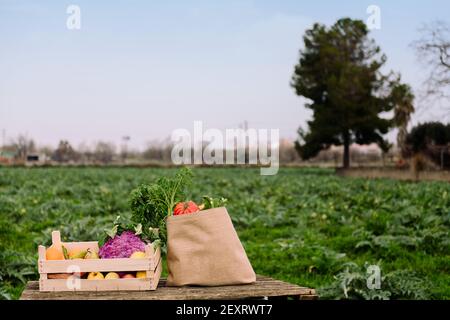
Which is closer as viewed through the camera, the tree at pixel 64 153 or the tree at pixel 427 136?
the tree at pixel 427 136

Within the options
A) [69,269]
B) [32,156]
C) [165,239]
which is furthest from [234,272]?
[32,156]

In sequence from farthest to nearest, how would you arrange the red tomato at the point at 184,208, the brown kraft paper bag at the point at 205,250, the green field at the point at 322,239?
1. the green field at the point at 322,239
2. the red tomato at the point at 184,208
3. the brown kraft paper bag at the point at 205,250

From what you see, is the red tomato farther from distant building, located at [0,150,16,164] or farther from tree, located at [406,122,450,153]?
distant building, located at [0,150,16,164]

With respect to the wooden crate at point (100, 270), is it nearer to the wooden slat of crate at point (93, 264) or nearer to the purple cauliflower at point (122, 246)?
the wooden slat of crate at point (93, 264)

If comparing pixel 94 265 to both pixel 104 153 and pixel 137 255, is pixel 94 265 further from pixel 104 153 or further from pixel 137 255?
pixel 104 153

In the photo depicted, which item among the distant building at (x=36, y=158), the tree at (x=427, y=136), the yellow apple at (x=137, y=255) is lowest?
the yellow apple at (x=137, y=255)

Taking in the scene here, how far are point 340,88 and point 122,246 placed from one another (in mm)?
62200

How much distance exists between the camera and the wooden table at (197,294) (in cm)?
421

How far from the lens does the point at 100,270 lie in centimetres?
452

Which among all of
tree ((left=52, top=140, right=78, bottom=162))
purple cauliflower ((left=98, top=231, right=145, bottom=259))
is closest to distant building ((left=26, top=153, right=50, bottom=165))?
tree ((left=52, top=140, right=78, bottom=162))

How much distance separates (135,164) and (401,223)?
6571 centimetres

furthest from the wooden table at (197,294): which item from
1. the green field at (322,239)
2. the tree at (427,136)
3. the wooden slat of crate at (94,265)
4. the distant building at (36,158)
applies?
the distant building at (36,158)

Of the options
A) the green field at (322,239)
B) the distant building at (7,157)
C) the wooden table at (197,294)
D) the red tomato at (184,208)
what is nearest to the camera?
the wooden table at (197,294)

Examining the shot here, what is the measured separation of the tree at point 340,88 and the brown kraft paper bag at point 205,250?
61.7 metres
